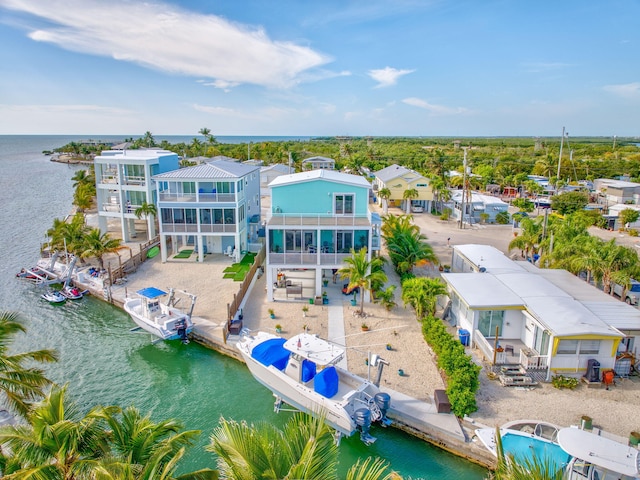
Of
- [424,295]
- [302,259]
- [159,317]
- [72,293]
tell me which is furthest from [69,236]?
[424,295]

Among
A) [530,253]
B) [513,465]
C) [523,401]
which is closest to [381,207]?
[530,253]

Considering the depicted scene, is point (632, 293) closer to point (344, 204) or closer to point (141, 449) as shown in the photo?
point (344, 204)

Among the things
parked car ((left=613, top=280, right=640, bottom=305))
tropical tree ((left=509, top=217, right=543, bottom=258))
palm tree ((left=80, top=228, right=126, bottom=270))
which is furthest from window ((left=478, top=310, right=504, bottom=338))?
palm tree ((left=80, top=228, right=126, bottom=270))

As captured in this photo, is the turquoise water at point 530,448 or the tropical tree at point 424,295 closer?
the turquoise water at point 530,448

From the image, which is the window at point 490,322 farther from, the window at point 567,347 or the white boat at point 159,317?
the white boat at point 159,317

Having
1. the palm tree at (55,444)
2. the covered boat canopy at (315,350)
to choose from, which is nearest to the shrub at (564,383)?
the covered boat canopy at (315,350)

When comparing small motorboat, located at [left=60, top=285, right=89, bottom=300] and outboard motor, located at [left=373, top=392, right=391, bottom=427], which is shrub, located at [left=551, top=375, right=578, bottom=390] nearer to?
outboard motor, located at [left=373, top=392, right=391, bottom=427]
